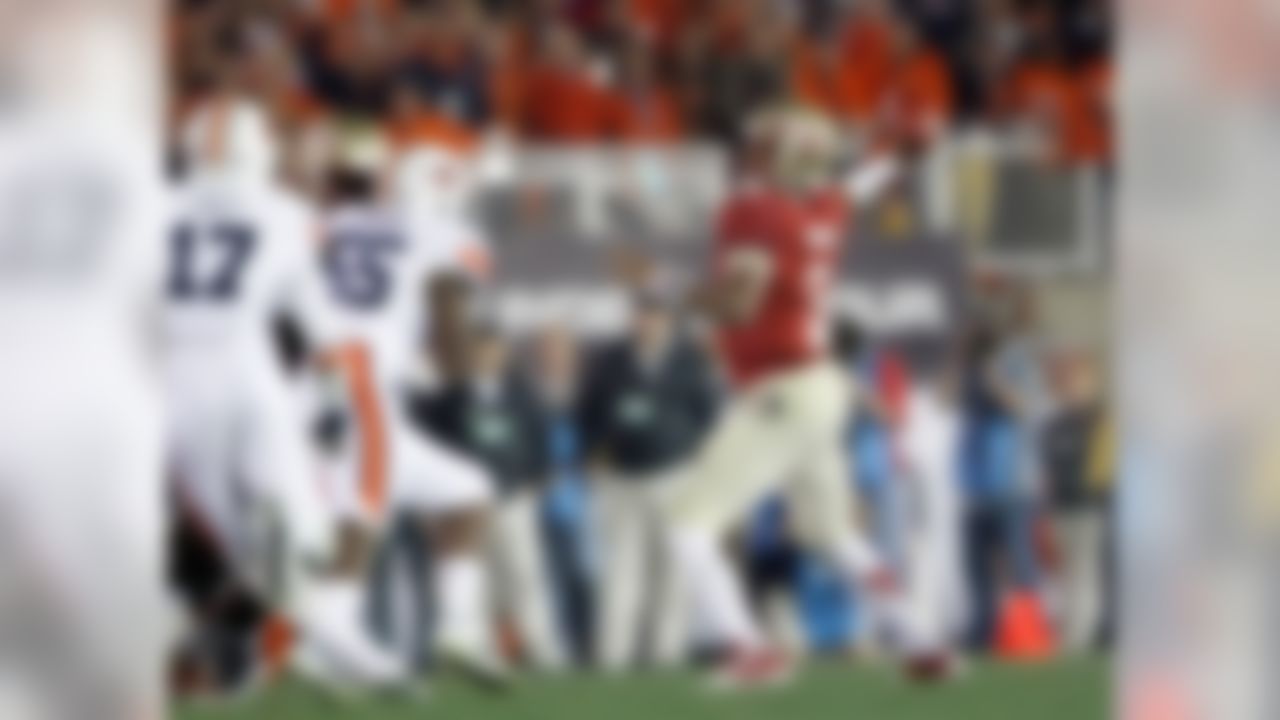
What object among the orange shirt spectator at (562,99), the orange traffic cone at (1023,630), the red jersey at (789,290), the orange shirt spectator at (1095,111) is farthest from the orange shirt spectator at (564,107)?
the orange traffic cone at (1023,630)

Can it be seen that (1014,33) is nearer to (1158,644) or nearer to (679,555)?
(679,555)

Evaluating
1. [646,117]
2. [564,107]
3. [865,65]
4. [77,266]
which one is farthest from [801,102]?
[77,266]

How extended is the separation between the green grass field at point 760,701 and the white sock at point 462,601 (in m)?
0.05

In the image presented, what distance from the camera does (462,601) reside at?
2.53 meters

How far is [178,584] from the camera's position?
2420 mm

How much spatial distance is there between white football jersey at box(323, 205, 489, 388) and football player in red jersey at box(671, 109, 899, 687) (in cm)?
32

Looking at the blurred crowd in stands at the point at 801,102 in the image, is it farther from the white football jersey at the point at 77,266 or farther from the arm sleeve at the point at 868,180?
Answer: the white football jersey at the point at 77,266

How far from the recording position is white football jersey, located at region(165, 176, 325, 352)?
241 cm

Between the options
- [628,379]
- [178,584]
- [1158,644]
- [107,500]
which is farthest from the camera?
[628,379]

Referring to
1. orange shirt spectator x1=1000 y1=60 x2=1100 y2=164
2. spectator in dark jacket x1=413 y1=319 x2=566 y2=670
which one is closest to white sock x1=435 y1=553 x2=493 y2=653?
spectator in dark jacket x1=413 y1=319 x2=566 y2=670

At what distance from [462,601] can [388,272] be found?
15.1 inches

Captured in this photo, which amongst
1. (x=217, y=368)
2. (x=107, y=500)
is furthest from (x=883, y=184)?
(x=107, y=500)

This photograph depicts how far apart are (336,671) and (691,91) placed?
795 mm

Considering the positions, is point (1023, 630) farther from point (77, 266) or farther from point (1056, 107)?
point (77, 266)
